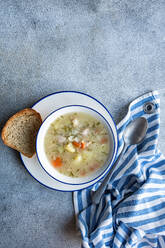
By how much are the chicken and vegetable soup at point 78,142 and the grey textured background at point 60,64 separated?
0.34 m

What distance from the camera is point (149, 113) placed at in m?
2.35

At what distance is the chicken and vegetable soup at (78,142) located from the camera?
6.80ft

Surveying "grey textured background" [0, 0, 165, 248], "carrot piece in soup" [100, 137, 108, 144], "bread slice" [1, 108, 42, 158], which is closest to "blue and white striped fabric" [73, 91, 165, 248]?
"grey textured background" [0, 0, 165, 248]

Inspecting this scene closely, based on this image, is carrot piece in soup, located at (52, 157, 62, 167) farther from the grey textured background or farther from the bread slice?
the grey textured background

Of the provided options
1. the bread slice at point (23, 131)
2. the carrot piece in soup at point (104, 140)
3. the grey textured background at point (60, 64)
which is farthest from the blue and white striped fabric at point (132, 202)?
the bread slice at point (23, 131)

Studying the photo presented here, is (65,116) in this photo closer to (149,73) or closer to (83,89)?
(83,89)

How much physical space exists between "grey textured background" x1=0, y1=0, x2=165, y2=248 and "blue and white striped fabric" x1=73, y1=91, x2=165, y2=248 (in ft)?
0.41

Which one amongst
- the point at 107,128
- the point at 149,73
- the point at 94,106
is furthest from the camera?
the point at 149,73

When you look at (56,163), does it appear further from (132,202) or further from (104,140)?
(132,202)

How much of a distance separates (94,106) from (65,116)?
0.26m

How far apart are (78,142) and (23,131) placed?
0.48 m

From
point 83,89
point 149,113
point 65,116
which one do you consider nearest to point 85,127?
point 65,116

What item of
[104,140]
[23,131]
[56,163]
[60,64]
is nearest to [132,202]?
[104,140]

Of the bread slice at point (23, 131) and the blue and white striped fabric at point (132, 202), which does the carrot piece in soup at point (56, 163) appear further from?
the blue and white striped fabric at point (132, 202)
